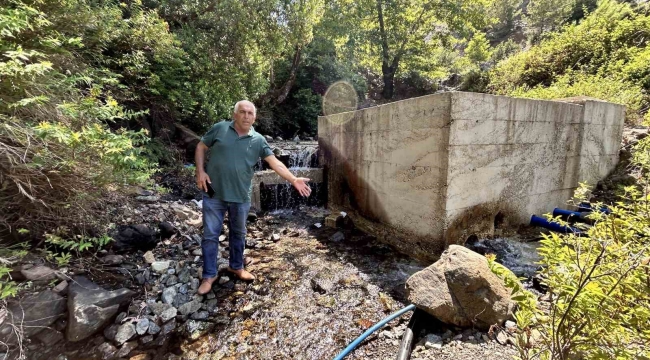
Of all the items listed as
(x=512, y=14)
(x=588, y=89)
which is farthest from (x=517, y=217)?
(x=512, y=14)

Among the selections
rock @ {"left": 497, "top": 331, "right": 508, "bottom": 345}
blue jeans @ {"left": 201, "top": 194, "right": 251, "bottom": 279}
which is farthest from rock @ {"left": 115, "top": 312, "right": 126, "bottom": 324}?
rock @ {"left": 497, "top": 331, "right": 508, "bottom": 345}

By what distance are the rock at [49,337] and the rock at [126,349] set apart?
1.61 feet

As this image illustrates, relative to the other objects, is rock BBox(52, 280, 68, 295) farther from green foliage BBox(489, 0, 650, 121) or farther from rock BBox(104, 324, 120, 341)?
green foliage BBox(489, 0, 650, 121)

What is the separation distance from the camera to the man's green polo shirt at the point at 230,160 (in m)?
2.79

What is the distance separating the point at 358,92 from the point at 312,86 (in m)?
3.06

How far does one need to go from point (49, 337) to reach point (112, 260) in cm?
94

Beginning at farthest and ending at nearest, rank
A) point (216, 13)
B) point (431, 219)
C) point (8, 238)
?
point (216, 13) → point (431, 219) → point (8, 238)

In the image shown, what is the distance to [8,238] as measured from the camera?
2.35 meters

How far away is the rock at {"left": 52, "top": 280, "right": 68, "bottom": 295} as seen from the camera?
7.60 feet

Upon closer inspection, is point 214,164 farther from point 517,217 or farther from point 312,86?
point 312,86

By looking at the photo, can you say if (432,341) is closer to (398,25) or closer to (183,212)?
(183,212)

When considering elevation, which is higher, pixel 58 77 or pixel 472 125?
pixel 58 77

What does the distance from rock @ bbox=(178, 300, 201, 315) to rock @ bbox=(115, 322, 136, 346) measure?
0.41 metres

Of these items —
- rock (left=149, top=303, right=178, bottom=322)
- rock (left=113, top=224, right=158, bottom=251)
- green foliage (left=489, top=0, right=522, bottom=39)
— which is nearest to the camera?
rock (left=149, top=303, right=178, bottom=322)
